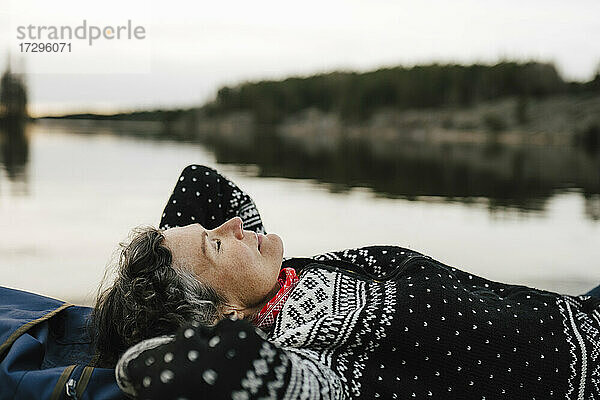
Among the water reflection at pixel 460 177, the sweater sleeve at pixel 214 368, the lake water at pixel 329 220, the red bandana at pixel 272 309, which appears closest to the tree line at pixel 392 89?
the water reflection at pixel 460 177

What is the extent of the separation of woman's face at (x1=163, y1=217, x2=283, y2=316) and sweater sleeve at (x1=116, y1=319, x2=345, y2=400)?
0.30m

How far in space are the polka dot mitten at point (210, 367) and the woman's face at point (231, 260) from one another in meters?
0.32

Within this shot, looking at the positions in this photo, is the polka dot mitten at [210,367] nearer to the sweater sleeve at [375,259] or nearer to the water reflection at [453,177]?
the sweater sleeve at [375,259]

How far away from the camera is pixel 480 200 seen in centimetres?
498

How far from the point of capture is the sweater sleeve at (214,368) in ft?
3.10

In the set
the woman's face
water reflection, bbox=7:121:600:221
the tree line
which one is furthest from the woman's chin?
the tree line

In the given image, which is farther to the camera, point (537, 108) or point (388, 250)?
point (537, 108)

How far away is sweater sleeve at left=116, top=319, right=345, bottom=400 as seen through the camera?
94 centimetres

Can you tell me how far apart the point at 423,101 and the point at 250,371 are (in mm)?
20653

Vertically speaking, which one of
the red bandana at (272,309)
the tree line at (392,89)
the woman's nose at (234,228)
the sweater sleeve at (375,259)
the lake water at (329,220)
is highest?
the tree line at (392,89)

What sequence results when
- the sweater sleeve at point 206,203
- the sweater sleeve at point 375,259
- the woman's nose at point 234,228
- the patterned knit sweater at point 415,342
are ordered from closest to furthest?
the patterned knit sweater at point 415,342
the woman's nose at point 234,228
the sweater sleeve at point 375,259
the sweater sleeve at point 206,203

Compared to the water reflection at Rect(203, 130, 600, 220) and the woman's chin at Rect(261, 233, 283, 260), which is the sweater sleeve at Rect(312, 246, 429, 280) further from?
the water reflection at Rect(203, 130, 600, 220)

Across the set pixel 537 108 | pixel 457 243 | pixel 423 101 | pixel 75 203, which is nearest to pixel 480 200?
pixel 457 243

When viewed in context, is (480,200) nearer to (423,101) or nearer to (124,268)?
(124,268)
